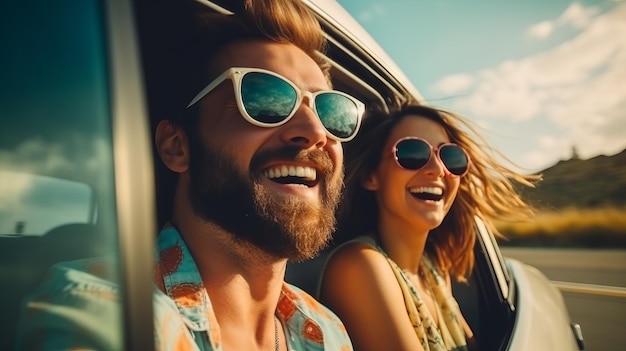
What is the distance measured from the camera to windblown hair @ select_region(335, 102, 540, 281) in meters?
2.26

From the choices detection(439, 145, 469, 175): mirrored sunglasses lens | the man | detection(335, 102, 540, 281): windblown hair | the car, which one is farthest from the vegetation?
the car

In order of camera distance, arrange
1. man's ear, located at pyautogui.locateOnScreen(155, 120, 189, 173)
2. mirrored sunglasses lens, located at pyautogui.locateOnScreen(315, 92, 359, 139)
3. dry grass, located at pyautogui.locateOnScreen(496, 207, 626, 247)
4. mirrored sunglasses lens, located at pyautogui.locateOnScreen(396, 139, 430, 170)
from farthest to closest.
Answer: dry grass, located at pyautogui.locateOnScreen(496, 207, 626, 247)
mirrored sunglasses lens, located at pyautogui.locateOnScreen(396, 139, 430, 170)
mirrored sunglasses lens, located at pyautogui.locateOnScreen(315, 92, 359, 139)
man's ear, located at pyautogui.locateOnScreen(155, 120, 189, 173)

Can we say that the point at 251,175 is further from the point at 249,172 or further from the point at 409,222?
the point at 409,222

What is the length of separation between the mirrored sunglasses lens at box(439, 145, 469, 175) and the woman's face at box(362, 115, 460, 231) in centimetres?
4

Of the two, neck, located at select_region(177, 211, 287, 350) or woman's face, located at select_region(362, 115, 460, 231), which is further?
woman's face, located at select_region(362, 115, 460, 231)

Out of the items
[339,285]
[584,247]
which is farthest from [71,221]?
[584,247]

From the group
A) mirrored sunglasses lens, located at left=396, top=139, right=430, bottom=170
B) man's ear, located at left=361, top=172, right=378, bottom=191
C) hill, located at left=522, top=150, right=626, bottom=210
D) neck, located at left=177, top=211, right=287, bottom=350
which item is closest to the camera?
neck, located at left=177, top=211, right=287, bottom=350

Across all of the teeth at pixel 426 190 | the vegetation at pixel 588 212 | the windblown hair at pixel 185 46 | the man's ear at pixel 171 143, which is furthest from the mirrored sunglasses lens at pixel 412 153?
the vegetation at pixel 588 212

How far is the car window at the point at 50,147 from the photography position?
25.3 inches

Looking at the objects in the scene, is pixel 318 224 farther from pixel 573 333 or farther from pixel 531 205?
pixel 573 333

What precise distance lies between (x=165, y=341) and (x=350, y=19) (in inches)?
61.1

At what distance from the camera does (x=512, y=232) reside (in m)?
17.5

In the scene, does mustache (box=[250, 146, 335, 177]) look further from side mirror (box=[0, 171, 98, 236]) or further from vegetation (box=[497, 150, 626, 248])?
vegetation (box=[497, 150, 626, 248])

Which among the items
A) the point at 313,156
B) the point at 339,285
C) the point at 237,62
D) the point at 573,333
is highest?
the point at 237,62
